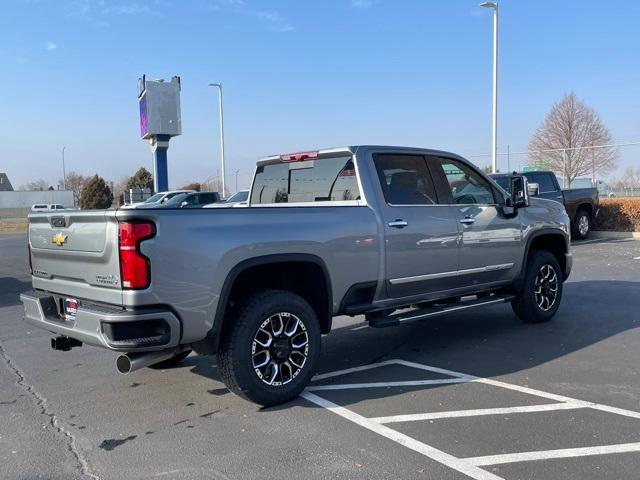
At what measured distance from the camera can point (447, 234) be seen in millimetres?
5758

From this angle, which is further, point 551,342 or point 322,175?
point 551,342

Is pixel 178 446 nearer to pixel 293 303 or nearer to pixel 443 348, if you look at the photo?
pixel 293 303

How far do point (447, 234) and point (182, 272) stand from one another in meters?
2.81

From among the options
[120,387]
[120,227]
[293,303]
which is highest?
[120,227]

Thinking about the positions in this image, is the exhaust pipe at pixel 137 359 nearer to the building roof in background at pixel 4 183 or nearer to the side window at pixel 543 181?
the side window at pixel 543 181

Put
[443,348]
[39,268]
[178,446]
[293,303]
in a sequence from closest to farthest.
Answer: [178,446] → [293,303] → [39,268] → [443,348]

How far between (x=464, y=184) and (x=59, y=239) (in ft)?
13.1

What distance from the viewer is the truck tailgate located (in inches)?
156

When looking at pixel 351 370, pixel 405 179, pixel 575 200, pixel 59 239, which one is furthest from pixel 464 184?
pixel 575 200

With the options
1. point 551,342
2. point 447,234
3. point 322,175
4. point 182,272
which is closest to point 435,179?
point 447,234

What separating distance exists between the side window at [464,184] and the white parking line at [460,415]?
182 centimetres

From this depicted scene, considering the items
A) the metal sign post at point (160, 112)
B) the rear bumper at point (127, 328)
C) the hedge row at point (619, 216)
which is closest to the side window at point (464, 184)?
the rear bumper at point (127, 328)

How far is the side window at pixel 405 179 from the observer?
18.0 feet

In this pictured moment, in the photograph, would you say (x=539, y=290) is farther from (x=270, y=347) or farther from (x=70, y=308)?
(x=70, y=308)
